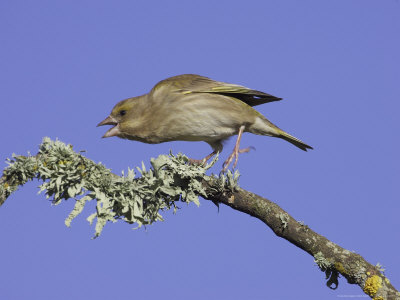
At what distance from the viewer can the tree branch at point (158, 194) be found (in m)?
4.49

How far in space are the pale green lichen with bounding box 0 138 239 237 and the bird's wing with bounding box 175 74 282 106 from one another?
2259mm

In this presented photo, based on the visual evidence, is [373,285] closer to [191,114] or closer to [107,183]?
[107,183]

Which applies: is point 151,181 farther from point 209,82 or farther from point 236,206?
point 209,82

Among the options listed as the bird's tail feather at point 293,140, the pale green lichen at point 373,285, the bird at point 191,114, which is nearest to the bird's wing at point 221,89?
the bird at point 191,114

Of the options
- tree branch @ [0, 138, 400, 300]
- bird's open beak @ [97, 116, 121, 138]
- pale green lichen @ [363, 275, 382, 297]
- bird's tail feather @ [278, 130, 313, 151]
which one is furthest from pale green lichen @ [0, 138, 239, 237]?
bird's tail feather @ [278, 130, 313, 151]

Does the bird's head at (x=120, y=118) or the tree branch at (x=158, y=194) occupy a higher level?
the bird's head at (x=120, y=118)

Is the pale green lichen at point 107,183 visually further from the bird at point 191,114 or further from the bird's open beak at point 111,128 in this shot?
the bird's open beak at point 111,128

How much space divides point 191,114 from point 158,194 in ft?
6.89

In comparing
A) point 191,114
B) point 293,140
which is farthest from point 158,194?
point 293,140

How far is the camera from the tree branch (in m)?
4.49

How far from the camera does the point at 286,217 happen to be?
16.7 feet

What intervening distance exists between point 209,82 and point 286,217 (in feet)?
8.98

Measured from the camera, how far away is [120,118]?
705 centimetres

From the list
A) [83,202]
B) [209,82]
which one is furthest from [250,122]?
[83,202]
